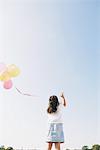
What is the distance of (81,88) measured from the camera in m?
4.43

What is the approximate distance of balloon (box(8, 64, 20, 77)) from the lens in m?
4.29

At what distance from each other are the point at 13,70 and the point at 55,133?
765 mm

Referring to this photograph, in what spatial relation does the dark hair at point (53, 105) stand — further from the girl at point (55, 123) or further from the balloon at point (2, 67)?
the balloon at point (2, 67)

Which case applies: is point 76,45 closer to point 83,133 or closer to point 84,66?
point 84,66

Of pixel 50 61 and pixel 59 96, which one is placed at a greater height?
pixel 50 61

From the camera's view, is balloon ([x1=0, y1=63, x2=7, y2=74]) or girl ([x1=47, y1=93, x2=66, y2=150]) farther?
balloon ([x1=0, y1=63, x2=7, y2=74])

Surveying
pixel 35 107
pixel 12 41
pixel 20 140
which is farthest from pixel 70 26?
pixel 20 140

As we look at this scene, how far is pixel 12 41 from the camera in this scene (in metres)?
4.38

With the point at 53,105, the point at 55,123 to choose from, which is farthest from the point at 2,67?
the point at 55,123

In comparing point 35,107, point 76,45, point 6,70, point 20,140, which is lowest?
point 20,140

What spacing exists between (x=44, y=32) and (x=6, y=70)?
52 cm

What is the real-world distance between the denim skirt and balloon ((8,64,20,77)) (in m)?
0.66

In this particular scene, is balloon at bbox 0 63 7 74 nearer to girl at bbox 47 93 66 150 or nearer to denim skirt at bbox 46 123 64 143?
girl at bbox 47 93 66 150

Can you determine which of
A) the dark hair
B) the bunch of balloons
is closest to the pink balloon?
the bunch of balloons
